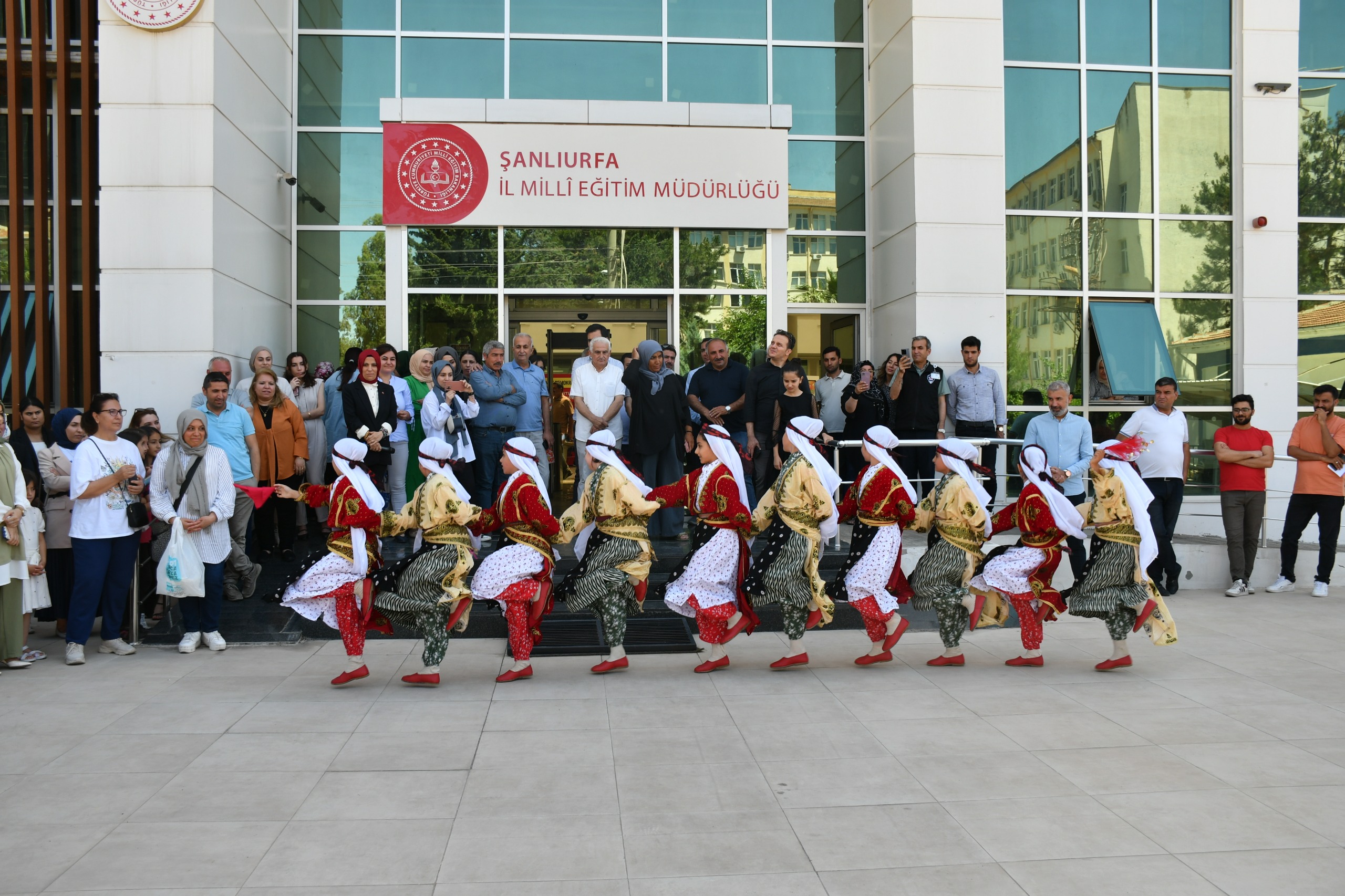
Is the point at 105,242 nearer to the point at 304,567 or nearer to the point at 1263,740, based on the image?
the point at 304,567

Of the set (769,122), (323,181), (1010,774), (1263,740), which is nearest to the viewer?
(1010,774)

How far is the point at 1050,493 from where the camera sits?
22.4 feet

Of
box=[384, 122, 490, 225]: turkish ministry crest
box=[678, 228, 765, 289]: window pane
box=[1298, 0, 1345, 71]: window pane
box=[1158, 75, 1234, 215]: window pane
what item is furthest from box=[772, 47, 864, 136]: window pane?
box=[1298, 0, 1345, 71]: window pane

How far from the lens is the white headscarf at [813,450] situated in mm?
6781

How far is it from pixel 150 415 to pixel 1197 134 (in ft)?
40.1

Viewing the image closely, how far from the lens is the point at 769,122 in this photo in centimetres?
1159

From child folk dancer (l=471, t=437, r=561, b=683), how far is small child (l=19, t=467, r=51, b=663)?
3043 mm

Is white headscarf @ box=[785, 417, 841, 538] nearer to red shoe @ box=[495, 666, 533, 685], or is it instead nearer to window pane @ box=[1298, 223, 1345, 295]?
red shoe @ box=[495, 666, 533, 685]

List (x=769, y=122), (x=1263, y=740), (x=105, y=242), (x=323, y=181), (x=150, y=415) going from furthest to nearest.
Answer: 1. (x=323, y=181)
2. (x=769, y=122)
3. (x=105, y=242)
4. (x=150, y=415)
5. (x=1263, y=740)

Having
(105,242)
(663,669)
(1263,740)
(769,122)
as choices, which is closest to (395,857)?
(663,669)

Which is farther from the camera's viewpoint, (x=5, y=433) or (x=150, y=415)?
(x=150, y=415)

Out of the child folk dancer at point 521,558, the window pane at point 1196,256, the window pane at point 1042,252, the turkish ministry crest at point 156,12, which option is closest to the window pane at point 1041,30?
the window pane at point 1042,252

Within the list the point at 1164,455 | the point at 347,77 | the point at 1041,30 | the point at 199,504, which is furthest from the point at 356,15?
the point at 1164,455

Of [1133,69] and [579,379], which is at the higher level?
[1133,69]
